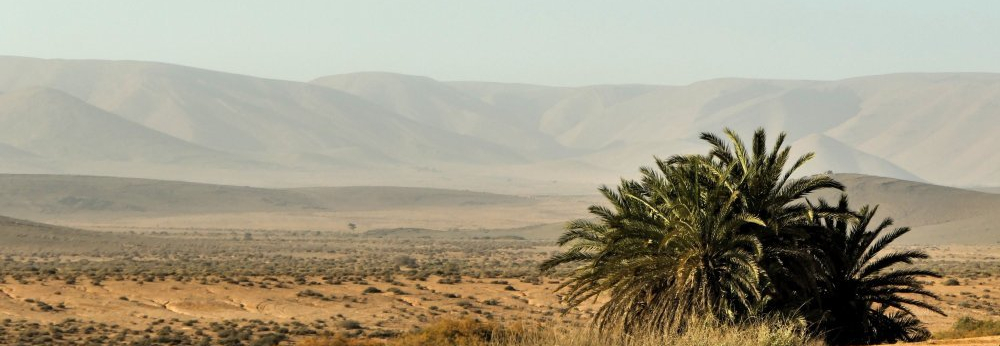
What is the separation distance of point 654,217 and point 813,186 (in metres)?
2.65

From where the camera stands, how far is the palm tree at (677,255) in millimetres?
19172

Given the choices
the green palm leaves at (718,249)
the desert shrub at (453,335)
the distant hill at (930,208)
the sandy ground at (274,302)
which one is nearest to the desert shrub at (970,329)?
the green palm leaves at (718,249)

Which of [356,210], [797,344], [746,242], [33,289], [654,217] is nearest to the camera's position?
[797,344]

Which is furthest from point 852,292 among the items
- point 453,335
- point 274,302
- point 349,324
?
point 274,302

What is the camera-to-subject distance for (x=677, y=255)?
65.2ft

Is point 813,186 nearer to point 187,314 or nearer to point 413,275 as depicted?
point 187,314

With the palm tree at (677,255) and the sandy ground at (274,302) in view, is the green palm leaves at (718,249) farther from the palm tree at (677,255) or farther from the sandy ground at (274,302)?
the sandy ground at (274,302)

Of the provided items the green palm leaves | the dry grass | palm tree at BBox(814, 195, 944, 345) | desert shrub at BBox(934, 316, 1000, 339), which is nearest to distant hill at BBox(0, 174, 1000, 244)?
desert shrub at BBox(934, 316, 1000, 339)

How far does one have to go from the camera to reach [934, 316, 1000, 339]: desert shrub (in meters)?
23.4

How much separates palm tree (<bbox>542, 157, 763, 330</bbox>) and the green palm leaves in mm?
21

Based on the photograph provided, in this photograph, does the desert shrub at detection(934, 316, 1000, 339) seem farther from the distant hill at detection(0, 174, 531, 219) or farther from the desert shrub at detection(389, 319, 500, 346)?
the distant hill at detection(0, 174, 531, 219)

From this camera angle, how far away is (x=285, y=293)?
38469 mm

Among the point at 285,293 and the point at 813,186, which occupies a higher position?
the point at 813,186

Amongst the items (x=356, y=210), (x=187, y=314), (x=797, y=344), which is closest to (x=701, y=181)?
Answer: (x=797, y=344)
